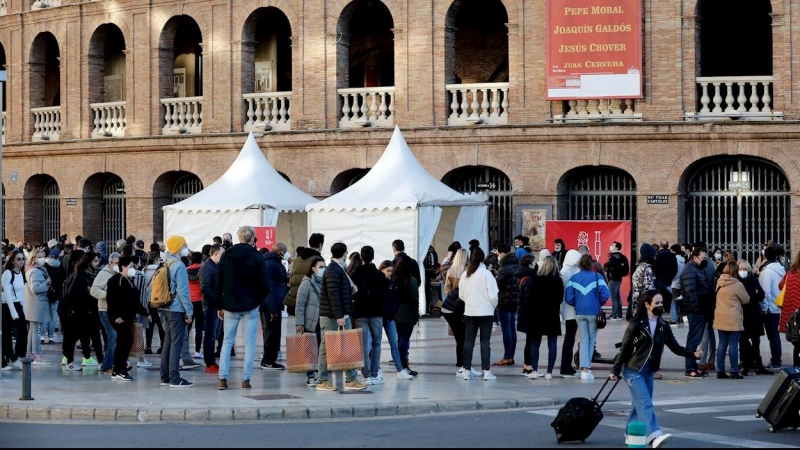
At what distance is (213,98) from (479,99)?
6.89 metres

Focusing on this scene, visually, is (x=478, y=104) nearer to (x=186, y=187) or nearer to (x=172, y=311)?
(x=186, y=187)

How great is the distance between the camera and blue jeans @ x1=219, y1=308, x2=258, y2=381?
1581 centimetres

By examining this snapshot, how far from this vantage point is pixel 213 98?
33594 millimetres

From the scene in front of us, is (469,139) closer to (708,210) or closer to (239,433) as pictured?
(708,210)

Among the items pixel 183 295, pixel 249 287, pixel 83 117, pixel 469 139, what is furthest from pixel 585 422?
pixel 83 117

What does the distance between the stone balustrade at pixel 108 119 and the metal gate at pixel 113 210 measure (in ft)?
4.66

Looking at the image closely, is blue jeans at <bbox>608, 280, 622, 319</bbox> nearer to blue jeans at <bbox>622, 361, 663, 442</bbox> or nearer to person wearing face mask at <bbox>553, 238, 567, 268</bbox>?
person wearing face mask at <bbox>553, 238, 567, 268</bbox>

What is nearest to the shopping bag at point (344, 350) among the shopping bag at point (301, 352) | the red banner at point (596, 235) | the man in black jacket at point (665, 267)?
A: the shopping bag at point (301, 352)

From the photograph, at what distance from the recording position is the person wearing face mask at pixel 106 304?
17.6 metres

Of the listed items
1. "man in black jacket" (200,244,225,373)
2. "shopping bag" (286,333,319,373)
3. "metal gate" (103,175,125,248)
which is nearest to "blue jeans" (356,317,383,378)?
"shopping bag" (286,333,319,373)

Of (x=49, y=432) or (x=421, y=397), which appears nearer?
(x=49, y=432)

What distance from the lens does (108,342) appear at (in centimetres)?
1798

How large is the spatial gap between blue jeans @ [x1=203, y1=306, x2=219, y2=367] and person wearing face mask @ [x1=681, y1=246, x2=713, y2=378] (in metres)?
6.24

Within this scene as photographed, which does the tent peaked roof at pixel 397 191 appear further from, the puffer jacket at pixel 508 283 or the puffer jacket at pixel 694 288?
the puffer jacket at pixel 694 288
